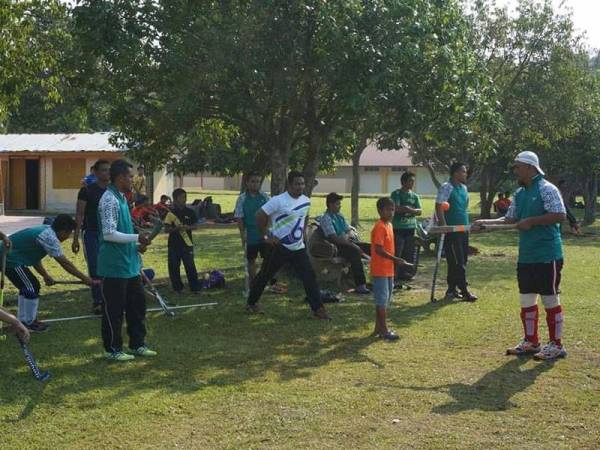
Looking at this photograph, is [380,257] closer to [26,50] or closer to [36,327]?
[36,327]

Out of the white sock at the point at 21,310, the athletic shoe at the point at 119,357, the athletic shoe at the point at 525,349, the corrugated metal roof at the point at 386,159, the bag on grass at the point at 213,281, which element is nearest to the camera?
the athletic shoe at the point at 119,357

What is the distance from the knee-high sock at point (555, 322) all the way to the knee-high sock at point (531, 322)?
5.1 inches

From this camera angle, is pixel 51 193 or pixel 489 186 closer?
pixel 51 193

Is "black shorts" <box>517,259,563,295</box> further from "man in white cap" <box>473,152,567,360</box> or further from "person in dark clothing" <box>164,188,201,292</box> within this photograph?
"person in dark clothing" <box>164,188,201,292</box>

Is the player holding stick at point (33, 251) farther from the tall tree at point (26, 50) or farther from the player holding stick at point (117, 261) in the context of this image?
the tall tree at point (26, 50)

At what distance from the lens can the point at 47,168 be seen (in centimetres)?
2977

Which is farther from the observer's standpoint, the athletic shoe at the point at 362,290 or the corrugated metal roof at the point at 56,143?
the corrugated metal roof at the point at 56,143

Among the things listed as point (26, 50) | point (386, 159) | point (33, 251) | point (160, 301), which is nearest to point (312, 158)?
point (160, 301)

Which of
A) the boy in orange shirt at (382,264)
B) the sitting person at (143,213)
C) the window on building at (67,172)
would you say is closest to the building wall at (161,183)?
the window on building at (67,172)

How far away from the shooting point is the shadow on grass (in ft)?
18.2

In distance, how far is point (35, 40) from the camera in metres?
13.3

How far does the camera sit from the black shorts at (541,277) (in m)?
6.91

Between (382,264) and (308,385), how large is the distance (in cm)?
203

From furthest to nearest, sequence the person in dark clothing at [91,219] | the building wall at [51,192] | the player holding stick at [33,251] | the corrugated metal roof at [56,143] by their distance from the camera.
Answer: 1. the building wall at [51,192]
2. the corrugated metal roof at [56,143]
3. the person in dark clothing at [91,219]
4. the player holding stick at [33,251]
